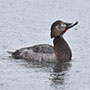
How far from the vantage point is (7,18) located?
60.6ft

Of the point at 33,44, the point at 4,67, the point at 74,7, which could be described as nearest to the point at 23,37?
the point at 33,44

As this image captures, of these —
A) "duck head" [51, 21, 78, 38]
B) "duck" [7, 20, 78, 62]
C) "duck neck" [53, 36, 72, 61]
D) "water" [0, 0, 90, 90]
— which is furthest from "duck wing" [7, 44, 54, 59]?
"duck head" [51, 21, 78, 38]

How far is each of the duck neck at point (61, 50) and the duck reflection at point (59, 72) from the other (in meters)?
0.29

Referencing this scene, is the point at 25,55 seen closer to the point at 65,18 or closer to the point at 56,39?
the point at 56,39

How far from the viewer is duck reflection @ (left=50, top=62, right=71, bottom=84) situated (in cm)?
1143

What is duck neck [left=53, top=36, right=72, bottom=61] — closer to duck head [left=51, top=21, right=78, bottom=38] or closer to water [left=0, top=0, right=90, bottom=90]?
duck head [left=51, top=21, right=78, bottom=38]

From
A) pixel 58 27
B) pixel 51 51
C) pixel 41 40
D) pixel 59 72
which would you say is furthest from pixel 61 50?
pixel 41 40

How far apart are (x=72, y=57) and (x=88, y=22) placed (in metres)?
4.58

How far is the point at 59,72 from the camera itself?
487 inches

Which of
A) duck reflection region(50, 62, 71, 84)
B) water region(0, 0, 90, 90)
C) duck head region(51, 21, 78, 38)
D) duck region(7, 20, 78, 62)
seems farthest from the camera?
duck head region(51, 21, 78, 38)

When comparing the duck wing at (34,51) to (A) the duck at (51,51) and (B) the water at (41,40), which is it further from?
(B) the water at (41,40)

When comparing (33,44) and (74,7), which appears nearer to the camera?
(33,44)

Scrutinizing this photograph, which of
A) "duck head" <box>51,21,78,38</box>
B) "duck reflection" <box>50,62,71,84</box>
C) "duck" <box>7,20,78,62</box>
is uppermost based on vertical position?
"duck head" <box>51,21,78,38</box>

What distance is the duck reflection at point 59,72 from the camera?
1143 centimetres
